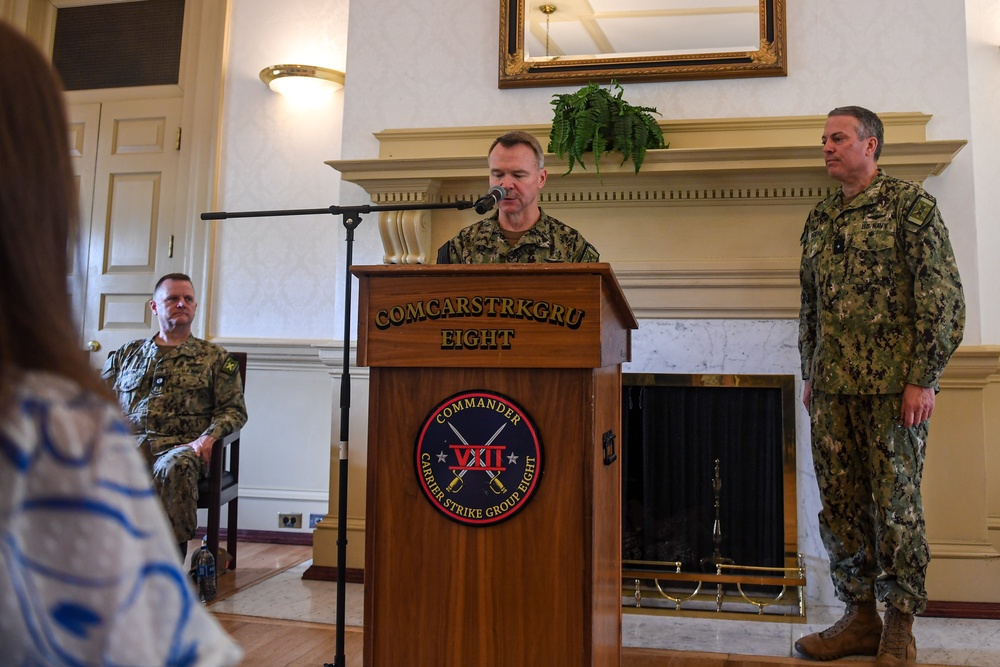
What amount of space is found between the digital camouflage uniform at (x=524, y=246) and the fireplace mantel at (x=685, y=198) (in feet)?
2.97

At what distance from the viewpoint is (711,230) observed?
3.36m

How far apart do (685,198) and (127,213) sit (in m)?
2.93

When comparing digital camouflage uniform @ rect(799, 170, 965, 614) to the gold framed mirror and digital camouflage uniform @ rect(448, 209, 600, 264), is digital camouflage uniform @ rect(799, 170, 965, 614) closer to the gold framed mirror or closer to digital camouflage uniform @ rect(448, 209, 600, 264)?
digital camouflage uniform @ rect(448, 209, 600, 264)

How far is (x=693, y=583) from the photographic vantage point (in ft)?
10.9

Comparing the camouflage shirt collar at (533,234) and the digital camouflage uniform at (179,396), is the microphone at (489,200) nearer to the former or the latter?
the camouflage shirt collar at (533,234)

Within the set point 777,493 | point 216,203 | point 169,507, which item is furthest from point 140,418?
point 777,493

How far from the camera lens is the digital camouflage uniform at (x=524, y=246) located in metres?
2.43

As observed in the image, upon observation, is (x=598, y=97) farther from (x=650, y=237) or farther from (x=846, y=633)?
(x=846, y=633)

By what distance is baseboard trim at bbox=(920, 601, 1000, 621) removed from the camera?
3.04 metres

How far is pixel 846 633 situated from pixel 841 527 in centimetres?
31

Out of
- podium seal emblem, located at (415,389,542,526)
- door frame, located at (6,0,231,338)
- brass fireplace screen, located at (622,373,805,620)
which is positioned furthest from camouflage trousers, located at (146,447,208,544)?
podium seal emblem, located at (415,389,542,526)

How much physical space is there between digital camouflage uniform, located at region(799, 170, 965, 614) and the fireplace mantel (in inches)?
23.9

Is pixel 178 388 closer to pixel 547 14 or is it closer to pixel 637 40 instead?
pixel 547 14

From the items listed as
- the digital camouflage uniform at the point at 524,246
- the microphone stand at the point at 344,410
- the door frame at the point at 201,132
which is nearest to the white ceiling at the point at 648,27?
the digital camouflage uniform at the point at 524,246
